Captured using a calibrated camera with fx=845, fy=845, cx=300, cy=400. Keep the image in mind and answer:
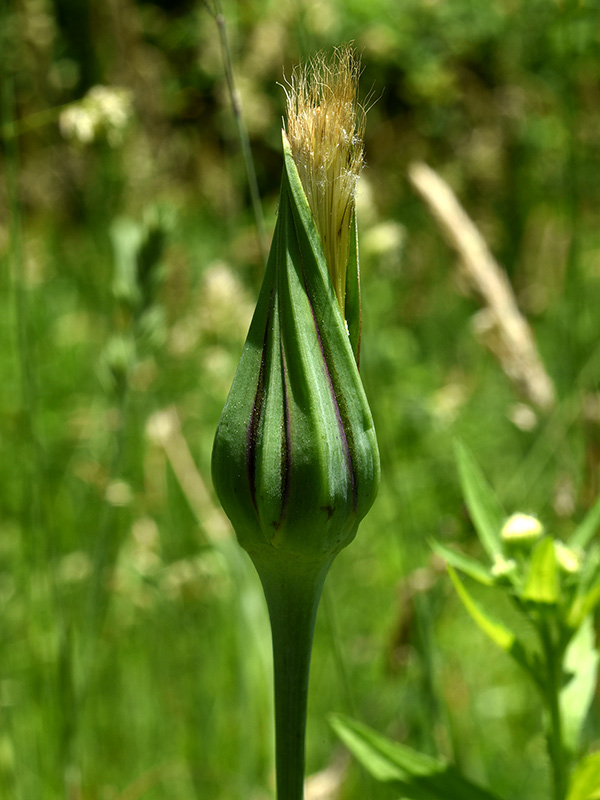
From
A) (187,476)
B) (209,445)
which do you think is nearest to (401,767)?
(187,476)

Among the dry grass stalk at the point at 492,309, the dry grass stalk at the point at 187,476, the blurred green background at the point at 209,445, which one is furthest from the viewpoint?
the dry grass stalk at the point at 187,476

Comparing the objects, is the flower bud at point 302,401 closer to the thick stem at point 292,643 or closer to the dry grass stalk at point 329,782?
the thick stem at point 292,643

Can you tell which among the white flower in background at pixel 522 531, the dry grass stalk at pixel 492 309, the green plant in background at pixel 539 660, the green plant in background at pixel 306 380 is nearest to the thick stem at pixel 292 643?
the green plant in background at pixel 306 380

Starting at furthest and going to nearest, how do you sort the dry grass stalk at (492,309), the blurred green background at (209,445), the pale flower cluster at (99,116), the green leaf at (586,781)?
the dry grass stalk at (492,309) → the blurred green background at (209,445) → the pale flower cluster at (99,116) → the green leaf at (586,781)

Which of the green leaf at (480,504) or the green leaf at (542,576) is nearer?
the green leaf at (542,576)

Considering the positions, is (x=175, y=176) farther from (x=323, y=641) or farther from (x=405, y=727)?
(x=405, y=727)

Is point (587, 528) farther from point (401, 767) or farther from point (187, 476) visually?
point (187, 476)

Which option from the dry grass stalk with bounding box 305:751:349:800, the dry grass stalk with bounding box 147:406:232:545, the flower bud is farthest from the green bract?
the dry grass stalk with bounding box 147:406:232:545

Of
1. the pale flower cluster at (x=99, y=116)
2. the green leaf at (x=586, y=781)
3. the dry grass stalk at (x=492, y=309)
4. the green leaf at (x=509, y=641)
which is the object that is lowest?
the green leaf at (x=586, y=781)
